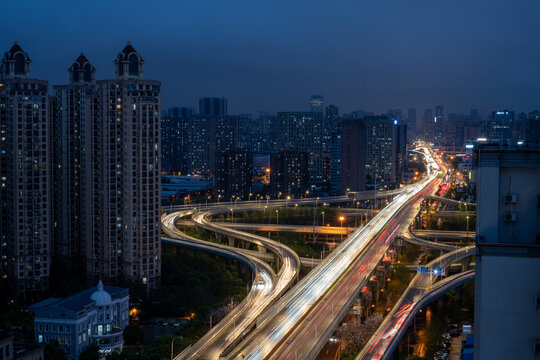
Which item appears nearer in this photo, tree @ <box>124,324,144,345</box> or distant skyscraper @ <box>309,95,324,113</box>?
tree @ <box>124,324,144,345</box>

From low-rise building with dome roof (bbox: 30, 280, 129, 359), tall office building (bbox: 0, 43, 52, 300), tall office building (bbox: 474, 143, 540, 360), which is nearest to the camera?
tall office building (bbox: 474, 143, 540, 360)

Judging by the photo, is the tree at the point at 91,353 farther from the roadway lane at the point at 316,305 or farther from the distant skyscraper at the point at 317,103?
the distant skyscraper at the point at 317,103

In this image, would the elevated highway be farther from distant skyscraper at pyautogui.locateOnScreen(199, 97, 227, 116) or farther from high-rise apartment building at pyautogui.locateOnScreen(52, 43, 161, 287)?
distant skyscraper at pyautogui.locateOnScreen(199, 97, 227, 116)

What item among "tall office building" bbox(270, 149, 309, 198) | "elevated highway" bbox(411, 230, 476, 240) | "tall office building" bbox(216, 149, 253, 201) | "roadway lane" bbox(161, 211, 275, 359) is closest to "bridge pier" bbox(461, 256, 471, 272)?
"elevated highway" bbox(411, 230, 476, 240)

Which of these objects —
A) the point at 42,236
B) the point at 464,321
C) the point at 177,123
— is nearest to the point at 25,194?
the point at 42,236

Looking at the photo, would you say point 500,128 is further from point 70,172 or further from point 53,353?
point 70,172

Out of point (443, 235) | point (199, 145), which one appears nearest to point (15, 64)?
point (443, 235)

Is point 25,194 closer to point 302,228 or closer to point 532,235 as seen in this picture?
point 302,228
